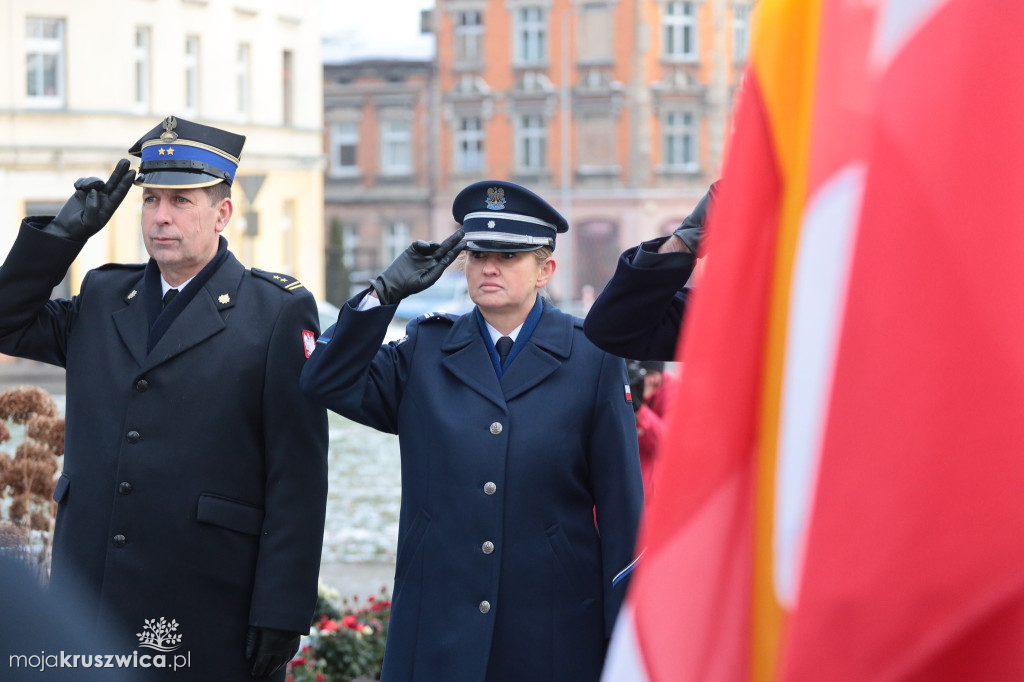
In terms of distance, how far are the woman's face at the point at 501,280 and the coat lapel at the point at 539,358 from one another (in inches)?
3.7

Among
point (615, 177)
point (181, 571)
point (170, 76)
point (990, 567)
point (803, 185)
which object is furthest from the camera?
point (615, 177)

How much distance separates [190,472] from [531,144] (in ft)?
144

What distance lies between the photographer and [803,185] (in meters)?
1.16

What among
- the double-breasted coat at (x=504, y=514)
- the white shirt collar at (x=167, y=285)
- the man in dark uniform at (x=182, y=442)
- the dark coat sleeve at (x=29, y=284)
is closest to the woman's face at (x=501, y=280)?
the double-breasted coat at (x=504, y=514)

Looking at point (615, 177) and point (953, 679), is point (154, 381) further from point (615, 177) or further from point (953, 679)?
point (615, 177)

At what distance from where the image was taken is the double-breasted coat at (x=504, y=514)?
127 inches

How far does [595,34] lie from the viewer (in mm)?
46500

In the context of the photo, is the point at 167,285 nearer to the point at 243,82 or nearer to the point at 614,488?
the point at 614,488

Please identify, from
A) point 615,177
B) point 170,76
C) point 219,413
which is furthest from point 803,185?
point 615,177

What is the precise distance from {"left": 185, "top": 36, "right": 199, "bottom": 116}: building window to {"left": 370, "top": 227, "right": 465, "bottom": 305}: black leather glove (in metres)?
27.0

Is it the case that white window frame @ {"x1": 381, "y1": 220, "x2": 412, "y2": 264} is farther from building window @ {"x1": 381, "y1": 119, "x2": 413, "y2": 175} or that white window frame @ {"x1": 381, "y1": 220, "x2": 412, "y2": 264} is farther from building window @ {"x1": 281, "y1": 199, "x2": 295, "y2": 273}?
building window @ {"x1": 281, "y1": 199, "x2": 295, "y2": 273}

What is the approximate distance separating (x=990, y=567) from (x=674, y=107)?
4654 centimetres

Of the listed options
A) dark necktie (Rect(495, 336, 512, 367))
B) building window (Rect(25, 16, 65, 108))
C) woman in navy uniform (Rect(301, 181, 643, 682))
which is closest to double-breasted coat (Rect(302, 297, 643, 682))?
woman in navy uniform (Rect(301, 181, 643, 682))

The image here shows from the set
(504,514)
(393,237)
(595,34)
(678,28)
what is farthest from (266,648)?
(678,28)
